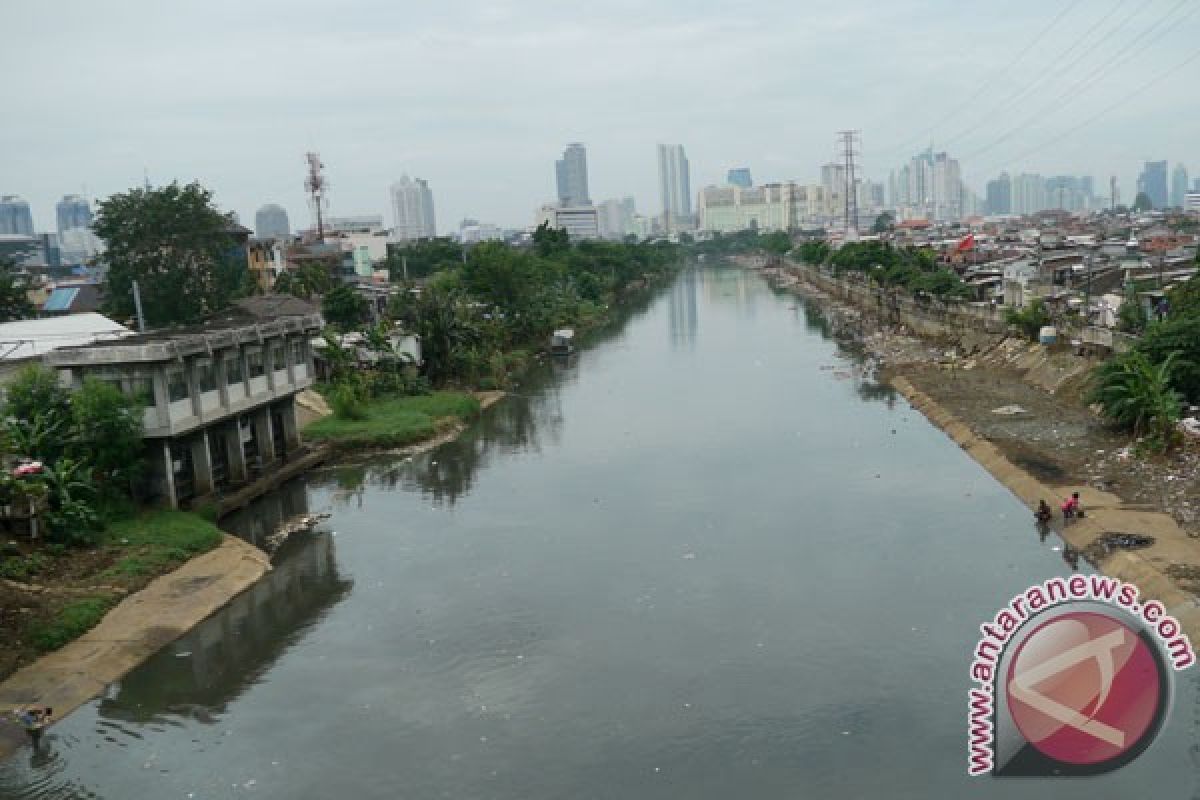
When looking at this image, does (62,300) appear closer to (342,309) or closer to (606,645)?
(342,309)

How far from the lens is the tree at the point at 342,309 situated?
129 ft

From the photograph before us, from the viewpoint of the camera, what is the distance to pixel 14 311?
34406 millimetres

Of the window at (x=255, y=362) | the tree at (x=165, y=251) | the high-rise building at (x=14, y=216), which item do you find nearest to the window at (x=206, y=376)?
the window at (x=255, y=362)

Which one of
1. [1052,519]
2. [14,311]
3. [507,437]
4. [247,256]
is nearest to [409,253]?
[247,256]

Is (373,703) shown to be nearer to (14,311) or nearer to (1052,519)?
(1052,519)

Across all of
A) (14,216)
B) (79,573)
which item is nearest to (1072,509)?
(79,573)

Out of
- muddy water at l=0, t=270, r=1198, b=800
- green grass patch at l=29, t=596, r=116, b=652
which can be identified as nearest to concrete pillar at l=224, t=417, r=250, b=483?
muddy water at l=0, t=270, r=1198, b=800

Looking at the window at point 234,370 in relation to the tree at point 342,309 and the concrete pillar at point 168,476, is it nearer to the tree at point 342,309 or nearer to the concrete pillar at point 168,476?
the concrete pillar at point 168,476

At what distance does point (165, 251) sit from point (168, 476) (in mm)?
16707

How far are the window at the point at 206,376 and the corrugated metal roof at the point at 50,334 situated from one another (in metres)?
3.81

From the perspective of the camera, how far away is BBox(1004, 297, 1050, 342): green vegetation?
3328cm

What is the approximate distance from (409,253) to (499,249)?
3308cm

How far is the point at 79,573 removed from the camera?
15805mm

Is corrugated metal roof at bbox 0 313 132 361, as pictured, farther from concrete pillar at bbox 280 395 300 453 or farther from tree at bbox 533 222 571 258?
tree at bbox 533 222 571 258
